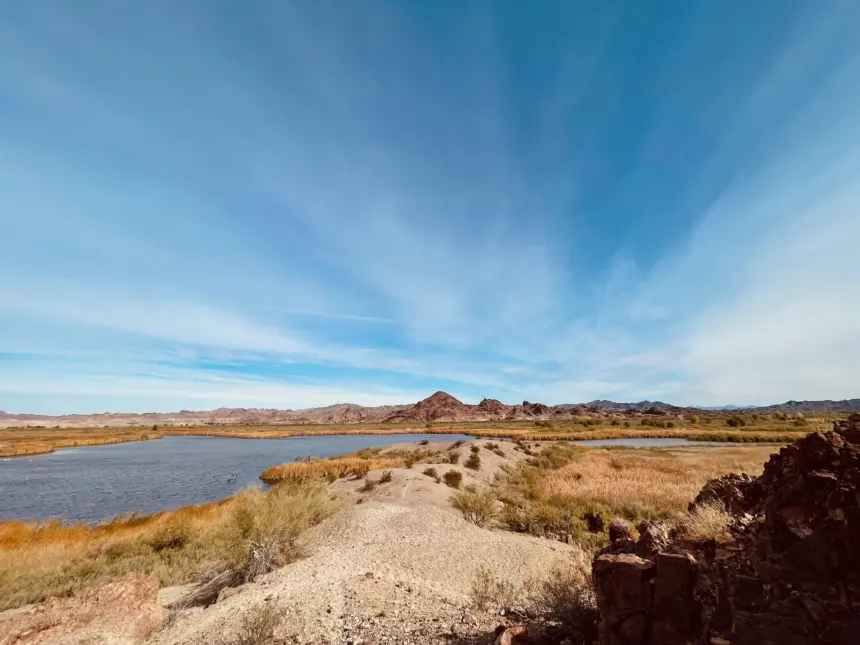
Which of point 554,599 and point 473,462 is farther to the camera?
point 473,462

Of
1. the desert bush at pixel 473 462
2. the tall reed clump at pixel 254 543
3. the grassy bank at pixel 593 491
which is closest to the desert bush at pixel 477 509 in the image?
the grassy bank at pixel 593 491

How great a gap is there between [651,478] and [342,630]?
988 inches

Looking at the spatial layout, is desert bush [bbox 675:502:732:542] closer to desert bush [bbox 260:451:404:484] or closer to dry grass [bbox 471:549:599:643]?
dry grass [bbox 471:549:599:643]

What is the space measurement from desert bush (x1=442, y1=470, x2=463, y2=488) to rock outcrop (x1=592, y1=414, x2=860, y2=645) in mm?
20418

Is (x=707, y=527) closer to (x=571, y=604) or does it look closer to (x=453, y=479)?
(x=571, y=604)

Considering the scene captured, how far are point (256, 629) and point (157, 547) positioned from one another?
10717 mm

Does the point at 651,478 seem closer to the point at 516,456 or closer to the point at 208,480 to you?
the point at 516,456

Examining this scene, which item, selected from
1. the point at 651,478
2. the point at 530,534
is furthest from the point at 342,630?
the point at 651,478

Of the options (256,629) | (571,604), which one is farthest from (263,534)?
(571,604)

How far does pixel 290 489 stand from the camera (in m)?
16.8

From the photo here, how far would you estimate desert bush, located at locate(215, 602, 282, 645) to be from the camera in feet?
21.9

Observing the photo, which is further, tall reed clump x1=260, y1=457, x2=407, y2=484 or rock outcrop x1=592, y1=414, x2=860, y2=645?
tall reed clump x1=260, y1=457, x2=407, y2=484

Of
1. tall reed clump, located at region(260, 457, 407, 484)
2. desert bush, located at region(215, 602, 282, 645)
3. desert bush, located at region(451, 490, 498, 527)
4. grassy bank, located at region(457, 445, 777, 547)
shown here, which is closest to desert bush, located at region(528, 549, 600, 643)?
desert bush, located at region(215, 602, 282, 645)

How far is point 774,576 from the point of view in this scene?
13.5 feet
